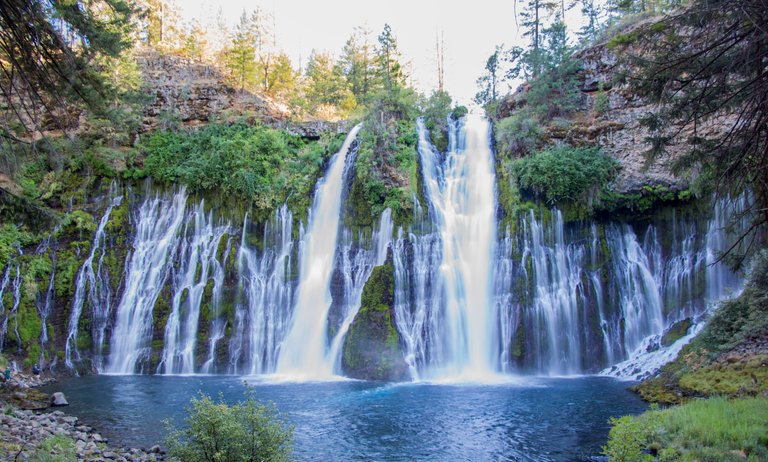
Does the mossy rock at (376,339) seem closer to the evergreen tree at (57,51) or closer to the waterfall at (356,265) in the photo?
the waterfall at (356,265)

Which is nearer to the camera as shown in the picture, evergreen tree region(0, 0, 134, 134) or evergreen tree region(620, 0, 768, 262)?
evergreen tree region(0, 0, 134, 134)

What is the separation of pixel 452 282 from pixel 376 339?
12.5 ft

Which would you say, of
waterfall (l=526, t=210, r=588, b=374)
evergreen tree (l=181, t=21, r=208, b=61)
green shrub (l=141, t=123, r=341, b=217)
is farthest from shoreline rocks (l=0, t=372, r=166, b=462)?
evergreen tree (l=181, t=21, r=208, b=61)

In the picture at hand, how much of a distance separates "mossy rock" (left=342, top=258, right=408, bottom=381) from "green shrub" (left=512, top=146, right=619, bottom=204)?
716 cm

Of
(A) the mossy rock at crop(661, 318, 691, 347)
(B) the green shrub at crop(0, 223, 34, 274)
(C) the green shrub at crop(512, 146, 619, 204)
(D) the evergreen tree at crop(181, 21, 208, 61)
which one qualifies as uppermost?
(D) the evergreen tree at crop(181, 21, 208, 61)

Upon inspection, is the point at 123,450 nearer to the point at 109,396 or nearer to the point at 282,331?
the point at 109,396

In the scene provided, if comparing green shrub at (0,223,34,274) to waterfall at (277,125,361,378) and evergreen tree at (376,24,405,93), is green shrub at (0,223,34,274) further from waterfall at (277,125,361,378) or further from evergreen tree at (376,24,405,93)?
evergreen tree at (376,24,405,93)

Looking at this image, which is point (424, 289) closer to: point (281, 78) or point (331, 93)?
point (331, 93)

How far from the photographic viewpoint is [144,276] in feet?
70.0

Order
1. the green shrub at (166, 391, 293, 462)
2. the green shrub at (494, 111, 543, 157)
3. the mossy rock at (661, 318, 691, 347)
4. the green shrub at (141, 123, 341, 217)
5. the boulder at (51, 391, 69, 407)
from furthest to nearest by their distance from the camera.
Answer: the green shrub at (141, 123, 341, 217), the green shrub at (494, 111, 543, 157), the mossy rock at (661, 318, 691, 347), the boulder at (51, 391, 69, 407), the green shrub at (166, 391, 293, 462)

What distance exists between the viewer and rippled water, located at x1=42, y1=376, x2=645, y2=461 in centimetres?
971

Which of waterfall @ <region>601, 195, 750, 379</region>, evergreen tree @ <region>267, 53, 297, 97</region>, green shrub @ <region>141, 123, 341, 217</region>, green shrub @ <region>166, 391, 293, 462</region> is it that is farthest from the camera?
evergreen tree @ <region>267, 53, 297, 97</region>

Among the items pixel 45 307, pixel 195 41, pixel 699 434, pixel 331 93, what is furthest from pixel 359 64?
pixel 699 434

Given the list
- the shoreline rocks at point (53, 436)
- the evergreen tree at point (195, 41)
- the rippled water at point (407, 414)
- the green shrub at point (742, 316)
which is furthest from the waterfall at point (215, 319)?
the evergreen tree at point (195, 41)
